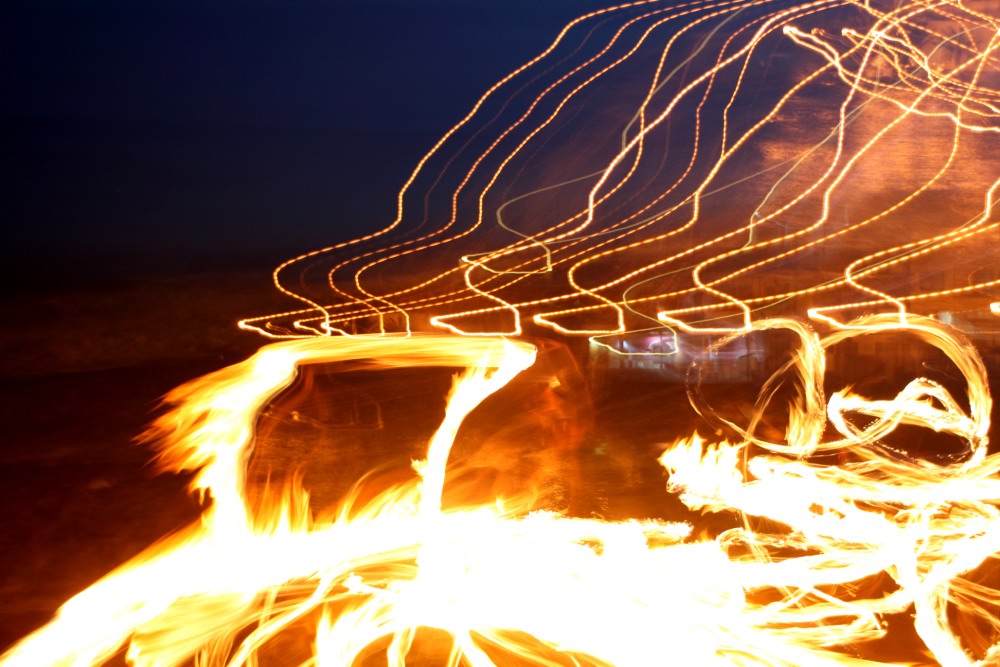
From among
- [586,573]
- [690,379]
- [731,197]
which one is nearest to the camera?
[586,573]

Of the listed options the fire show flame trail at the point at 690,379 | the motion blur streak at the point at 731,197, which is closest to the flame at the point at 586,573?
the fire show flame trail at the point at 690,379

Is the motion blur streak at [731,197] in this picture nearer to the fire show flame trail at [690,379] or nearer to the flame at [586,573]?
the fire show flame trail at [690,379]

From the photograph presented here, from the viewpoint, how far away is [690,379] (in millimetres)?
7949

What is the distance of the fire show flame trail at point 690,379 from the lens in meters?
3.50

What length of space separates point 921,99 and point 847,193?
4.86ft

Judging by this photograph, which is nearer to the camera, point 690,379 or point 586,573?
point 586,573

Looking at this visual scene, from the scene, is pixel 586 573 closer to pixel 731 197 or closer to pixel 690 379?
pixel 690 379

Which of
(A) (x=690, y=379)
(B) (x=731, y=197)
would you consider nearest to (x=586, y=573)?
(A) (x=690, y=379)

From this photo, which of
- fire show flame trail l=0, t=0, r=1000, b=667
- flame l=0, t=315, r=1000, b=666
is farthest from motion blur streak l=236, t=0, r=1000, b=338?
flame l=0, t=315, r=1000, b=666

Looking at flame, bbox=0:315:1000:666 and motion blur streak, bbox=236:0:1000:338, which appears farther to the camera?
motion blur streak, bbox=236:0:1000:338

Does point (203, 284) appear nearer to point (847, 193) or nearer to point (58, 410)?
point (58, 410)

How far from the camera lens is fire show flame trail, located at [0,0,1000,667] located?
350 cm

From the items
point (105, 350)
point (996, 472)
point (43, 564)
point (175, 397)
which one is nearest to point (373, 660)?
point (43, 564)

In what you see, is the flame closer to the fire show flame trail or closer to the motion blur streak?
the fire show flame trail
